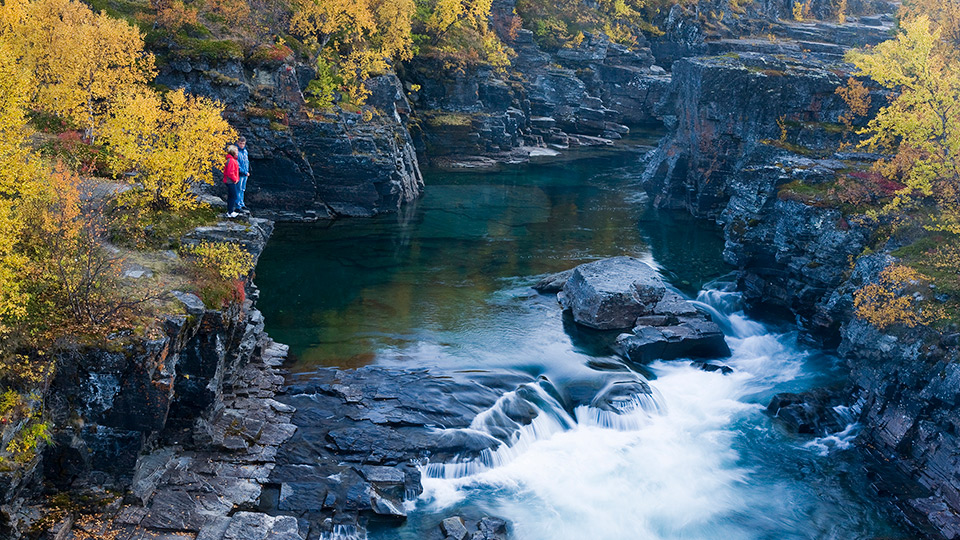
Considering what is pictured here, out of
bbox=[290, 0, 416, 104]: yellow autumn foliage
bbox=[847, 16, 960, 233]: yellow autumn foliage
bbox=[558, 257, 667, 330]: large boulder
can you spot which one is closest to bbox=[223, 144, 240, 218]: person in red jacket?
bbox=[558, 257, 667, 330]: large boulder

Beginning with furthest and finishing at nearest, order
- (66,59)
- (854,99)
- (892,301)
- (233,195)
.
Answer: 1. (854,99)
2. (66,59)
3. (233,195)
4. (892,301)

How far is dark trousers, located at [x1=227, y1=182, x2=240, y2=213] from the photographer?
32.1m

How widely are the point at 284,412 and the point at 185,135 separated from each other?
12.8m

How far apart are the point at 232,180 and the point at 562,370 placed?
17740 mm

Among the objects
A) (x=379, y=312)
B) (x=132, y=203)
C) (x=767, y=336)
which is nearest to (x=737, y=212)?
(x=767, y=336)

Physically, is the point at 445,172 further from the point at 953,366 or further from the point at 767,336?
the point at 953,366

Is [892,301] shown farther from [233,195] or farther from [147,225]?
[147,225]

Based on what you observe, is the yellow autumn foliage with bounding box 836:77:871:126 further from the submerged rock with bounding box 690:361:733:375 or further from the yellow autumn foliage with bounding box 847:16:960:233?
the submerged rock with bounding box 690:361:733:375

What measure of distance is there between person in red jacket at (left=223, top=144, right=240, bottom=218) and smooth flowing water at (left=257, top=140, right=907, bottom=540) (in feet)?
21.1

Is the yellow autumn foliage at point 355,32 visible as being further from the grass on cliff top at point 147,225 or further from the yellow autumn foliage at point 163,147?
A: the grass on cliff top at point 147,225

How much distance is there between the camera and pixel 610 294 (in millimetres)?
38156

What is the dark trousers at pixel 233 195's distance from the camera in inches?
1265

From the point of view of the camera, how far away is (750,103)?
53719 mm

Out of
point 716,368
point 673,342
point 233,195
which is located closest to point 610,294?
point 673,342
